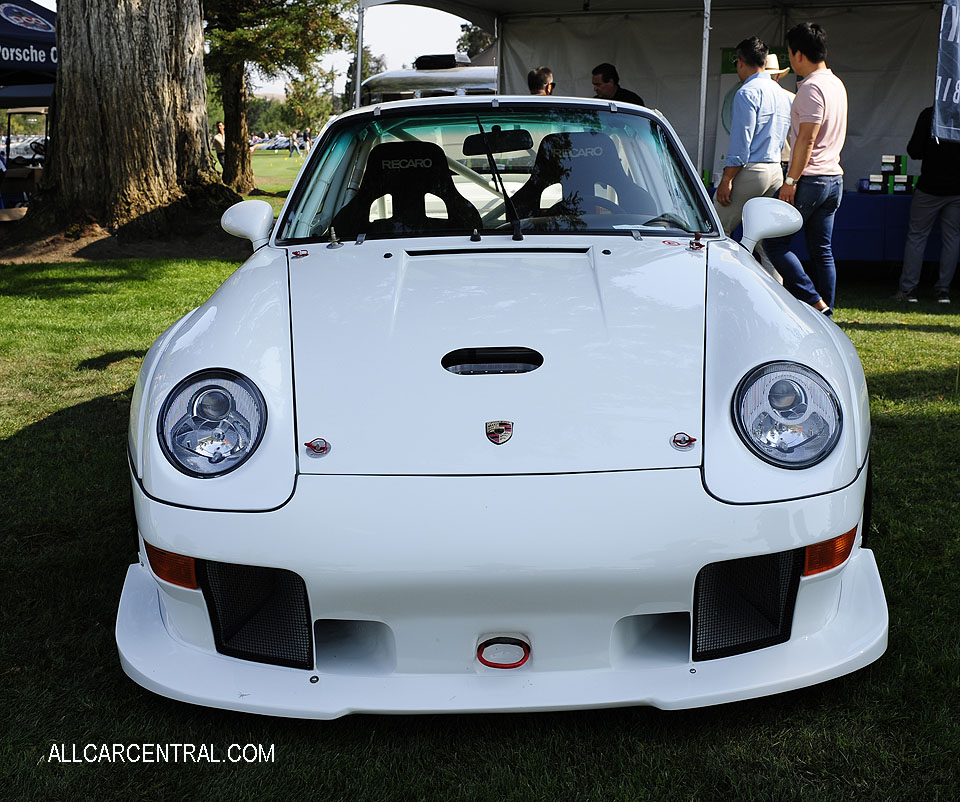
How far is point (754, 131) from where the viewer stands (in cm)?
605

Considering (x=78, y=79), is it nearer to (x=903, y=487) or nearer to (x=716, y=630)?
(x=903, y=487)

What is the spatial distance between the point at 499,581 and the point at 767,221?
5.55 feet

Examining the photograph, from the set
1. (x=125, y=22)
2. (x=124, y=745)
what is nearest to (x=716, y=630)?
(x=124, y=745)

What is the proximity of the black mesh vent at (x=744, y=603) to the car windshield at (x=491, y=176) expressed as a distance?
123cm

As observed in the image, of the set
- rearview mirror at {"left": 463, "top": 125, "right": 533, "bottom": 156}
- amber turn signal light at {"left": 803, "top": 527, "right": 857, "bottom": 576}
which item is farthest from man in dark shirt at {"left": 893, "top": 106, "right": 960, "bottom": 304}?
amber turn signal light at {"left": 803, "top": 527, "right": 857, "bottom": 576}

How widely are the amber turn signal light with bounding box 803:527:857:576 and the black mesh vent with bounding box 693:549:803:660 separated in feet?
0.06

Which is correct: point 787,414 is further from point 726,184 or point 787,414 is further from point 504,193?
point 726,184

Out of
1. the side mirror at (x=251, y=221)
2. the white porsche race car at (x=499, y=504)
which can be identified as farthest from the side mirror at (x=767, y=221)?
the side mirror at (x=251, y=221)

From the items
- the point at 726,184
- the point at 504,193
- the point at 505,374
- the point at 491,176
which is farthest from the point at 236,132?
the point at 505,374

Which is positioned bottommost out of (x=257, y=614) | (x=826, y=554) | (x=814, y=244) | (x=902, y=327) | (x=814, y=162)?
(x=902, y=327)

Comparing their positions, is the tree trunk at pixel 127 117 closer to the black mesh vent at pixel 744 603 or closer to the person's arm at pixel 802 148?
the person's arm at pixel 802 148

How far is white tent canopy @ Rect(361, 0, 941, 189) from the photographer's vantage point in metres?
9.51

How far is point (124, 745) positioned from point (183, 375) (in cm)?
77

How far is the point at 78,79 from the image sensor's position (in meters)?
8.65
